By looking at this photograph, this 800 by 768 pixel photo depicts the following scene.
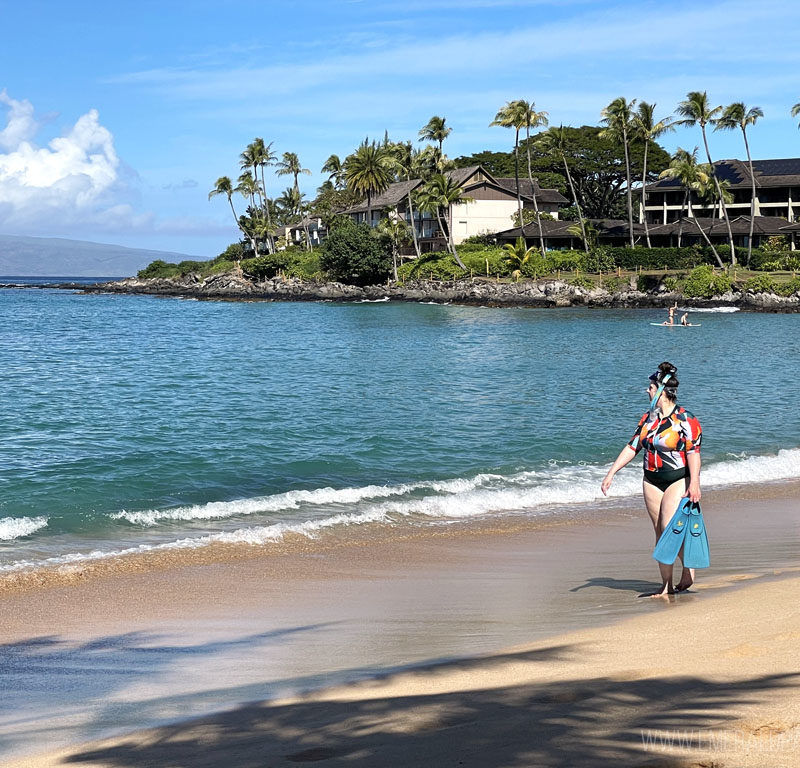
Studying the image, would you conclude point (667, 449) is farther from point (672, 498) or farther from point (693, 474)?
point (672, 498)

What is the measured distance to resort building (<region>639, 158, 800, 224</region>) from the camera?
89.3 metres

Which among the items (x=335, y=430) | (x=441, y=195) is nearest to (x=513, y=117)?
(x=441, y=195)

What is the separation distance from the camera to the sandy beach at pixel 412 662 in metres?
4.70

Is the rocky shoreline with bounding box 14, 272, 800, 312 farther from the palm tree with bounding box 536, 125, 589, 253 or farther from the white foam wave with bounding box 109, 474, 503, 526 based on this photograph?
the white foam wave with bounding box 109, 474, 503, 526

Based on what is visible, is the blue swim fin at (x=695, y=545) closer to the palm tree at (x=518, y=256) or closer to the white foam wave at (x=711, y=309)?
the white foam wave at (x=711, y=309)

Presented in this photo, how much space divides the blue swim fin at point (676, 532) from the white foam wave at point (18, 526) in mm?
8616

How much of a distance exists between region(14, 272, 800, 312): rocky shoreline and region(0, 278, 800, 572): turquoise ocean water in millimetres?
22266

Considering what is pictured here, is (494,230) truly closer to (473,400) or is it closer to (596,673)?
(473,400)

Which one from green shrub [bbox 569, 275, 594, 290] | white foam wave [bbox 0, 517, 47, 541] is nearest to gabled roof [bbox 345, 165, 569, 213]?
green shrub [bbox 569, 275, 594, 290]

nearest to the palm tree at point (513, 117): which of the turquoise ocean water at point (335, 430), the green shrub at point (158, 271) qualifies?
the turquoise ocean water at point (335, 430)

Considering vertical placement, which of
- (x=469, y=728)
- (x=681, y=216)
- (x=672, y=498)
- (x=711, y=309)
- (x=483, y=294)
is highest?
(x=681, y=216)

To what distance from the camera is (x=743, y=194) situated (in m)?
92.4

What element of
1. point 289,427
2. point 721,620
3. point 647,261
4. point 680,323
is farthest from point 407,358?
point 647,261

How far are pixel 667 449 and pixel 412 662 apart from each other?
10.5 ft
